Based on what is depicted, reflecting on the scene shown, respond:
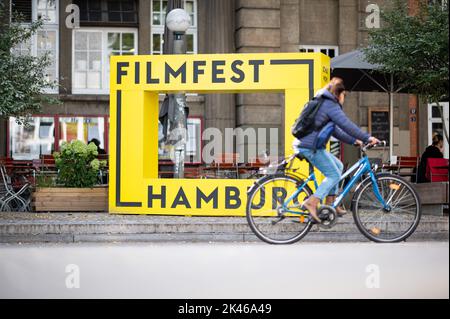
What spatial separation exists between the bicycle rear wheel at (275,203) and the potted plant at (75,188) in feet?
20.3

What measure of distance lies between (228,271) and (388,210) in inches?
99.3

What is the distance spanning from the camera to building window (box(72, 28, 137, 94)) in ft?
88.8

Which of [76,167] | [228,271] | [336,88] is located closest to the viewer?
[228,271]

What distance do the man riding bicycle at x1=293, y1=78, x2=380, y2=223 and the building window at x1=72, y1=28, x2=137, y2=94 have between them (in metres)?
17.7

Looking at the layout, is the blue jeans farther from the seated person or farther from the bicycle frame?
the seated person

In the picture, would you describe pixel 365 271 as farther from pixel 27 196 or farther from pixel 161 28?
pixel 161 28

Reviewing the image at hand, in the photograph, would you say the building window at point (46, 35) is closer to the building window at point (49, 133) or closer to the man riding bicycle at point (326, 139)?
the building window at point (49, 133)

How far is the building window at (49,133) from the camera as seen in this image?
26.0m

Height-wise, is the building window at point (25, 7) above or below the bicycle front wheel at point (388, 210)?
above

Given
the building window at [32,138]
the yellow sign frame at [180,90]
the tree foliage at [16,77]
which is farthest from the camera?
the building window at [32,138]

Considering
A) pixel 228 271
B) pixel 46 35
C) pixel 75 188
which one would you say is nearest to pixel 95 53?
pixel 46 35

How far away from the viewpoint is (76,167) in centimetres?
1599

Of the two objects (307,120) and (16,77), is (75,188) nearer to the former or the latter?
(16,77)

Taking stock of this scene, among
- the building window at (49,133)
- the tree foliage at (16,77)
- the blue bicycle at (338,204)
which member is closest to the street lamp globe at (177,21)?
the tree foliage at (16,77)
